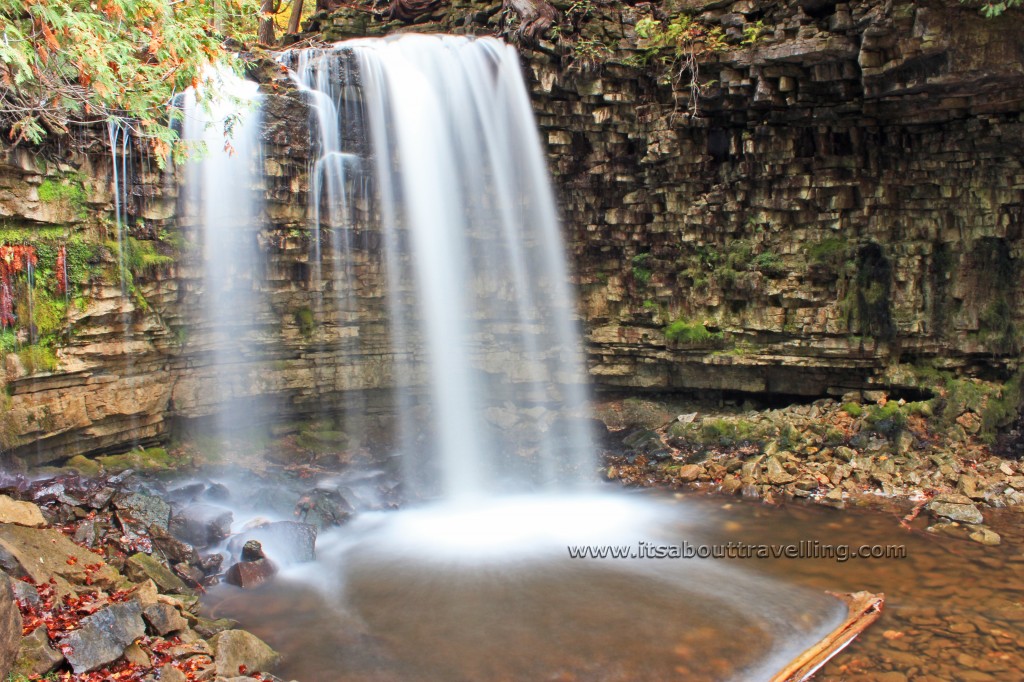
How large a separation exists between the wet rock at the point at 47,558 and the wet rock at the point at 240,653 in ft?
5.24

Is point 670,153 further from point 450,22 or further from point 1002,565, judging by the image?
point 1002,565

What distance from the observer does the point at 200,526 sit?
11.3m

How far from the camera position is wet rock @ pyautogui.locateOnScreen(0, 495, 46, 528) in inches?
326

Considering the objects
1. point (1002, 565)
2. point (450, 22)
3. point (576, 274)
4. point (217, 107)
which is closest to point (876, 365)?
point (1002, 565)

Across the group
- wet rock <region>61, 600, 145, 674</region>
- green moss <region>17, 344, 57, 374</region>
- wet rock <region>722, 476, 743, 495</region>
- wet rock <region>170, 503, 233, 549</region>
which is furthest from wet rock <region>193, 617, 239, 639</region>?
wet rock <region>722, 476, 743, 495</region>

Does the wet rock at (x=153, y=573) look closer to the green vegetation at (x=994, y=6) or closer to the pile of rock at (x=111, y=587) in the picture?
the pile of rock at (x=111, y=587)

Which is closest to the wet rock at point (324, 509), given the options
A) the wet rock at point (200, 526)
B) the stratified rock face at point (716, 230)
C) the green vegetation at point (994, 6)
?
the wet rock at point (200, 526)

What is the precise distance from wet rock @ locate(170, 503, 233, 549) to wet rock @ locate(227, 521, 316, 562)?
12.9 inches

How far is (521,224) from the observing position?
50.9 ft

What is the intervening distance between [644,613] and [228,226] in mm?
10021

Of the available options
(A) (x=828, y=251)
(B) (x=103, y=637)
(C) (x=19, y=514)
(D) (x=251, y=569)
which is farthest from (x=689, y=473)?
(C) (x=19, y=514)

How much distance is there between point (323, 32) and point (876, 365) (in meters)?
15.0

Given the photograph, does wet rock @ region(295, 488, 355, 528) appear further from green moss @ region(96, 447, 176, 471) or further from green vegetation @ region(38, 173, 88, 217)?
green vegetation @ region(38, 173, 88, 217)

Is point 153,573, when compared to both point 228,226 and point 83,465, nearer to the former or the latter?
point 83,465
